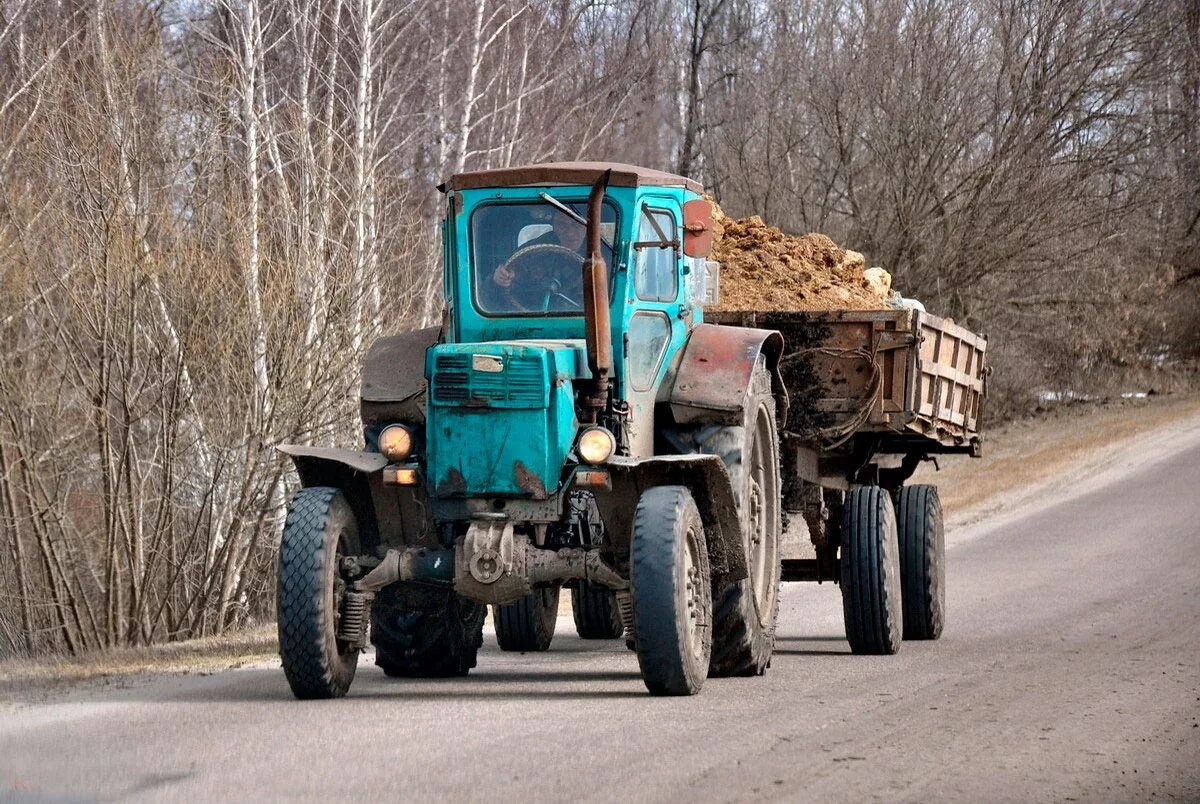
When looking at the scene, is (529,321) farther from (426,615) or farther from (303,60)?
(303,60)

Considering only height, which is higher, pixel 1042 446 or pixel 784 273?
pixel 784 273

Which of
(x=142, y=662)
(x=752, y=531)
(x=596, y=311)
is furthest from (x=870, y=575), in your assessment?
(x=142, y=662)

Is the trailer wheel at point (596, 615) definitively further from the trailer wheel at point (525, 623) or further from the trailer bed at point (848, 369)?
the trailer bed at point (848, 369)

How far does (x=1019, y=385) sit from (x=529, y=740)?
25.0 m

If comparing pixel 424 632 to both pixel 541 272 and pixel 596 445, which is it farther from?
pixel 541 272

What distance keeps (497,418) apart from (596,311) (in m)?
0.68

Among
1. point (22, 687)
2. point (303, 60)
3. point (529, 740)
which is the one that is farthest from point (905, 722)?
point (303, 60)

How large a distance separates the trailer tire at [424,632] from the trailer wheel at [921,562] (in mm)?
3317

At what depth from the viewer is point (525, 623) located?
1145cm

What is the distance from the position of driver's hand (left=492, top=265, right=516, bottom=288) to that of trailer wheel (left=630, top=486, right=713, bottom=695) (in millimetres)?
1384

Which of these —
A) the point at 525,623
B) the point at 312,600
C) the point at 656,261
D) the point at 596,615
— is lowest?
the point at 596,615

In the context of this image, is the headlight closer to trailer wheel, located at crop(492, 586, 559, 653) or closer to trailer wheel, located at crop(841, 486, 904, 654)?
trailer wheel, located at crop(492, 586, 559, 653)

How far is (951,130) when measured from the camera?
28.9 metres

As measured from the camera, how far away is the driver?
29.9ft
